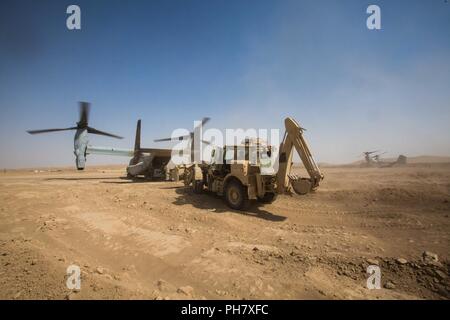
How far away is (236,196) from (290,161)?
2354 mm

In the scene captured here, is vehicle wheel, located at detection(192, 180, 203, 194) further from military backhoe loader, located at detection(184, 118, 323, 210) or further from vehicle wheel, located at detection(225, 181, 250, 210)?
vehicle wheel, located at detection(225, 181, 250, 210)

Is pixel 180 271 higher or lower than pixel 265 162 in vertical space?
lower

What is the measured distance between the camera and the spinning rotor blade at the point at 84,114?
1850cm

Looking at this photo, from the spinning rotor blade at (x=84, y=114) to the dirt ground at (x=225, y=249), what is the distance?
1188 cm

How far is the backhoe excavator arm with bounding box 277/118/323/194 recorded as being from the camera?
6.93 metres

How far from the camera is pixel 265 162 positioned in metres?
8.23

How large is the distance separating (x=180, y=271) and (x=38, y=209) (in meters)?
6.78

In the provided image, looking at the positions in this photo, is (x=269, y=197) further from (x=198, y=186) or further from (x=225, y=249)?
(x=225, y=249)

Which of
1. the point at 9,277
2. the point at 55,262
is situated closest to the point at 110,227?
the point at 55,262

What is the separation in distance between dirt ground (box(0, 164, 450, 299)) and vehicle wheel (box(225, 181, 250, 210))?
32 centimetres

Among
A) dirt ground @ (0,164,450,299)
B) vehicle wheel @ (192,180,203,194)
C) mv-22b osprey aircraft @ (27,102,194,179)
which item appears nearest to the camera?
dirt ground @ (0,164,450,299)

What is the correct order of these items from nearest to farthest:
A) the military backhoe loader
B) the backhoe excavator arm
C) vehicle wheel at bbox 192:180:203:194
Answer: the backhoe excavator arm → the military backhoe loader → vehicle wheel at bbox 192:180:203:194

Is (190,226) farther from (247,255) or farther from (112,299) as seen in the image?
(112,299)

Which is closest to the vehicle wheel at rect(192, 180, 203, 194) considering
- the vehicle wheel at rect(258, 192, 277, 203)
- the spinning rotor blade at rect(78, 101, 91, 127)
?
the vehicle wheel at rect(258, 192, 277, 203)
